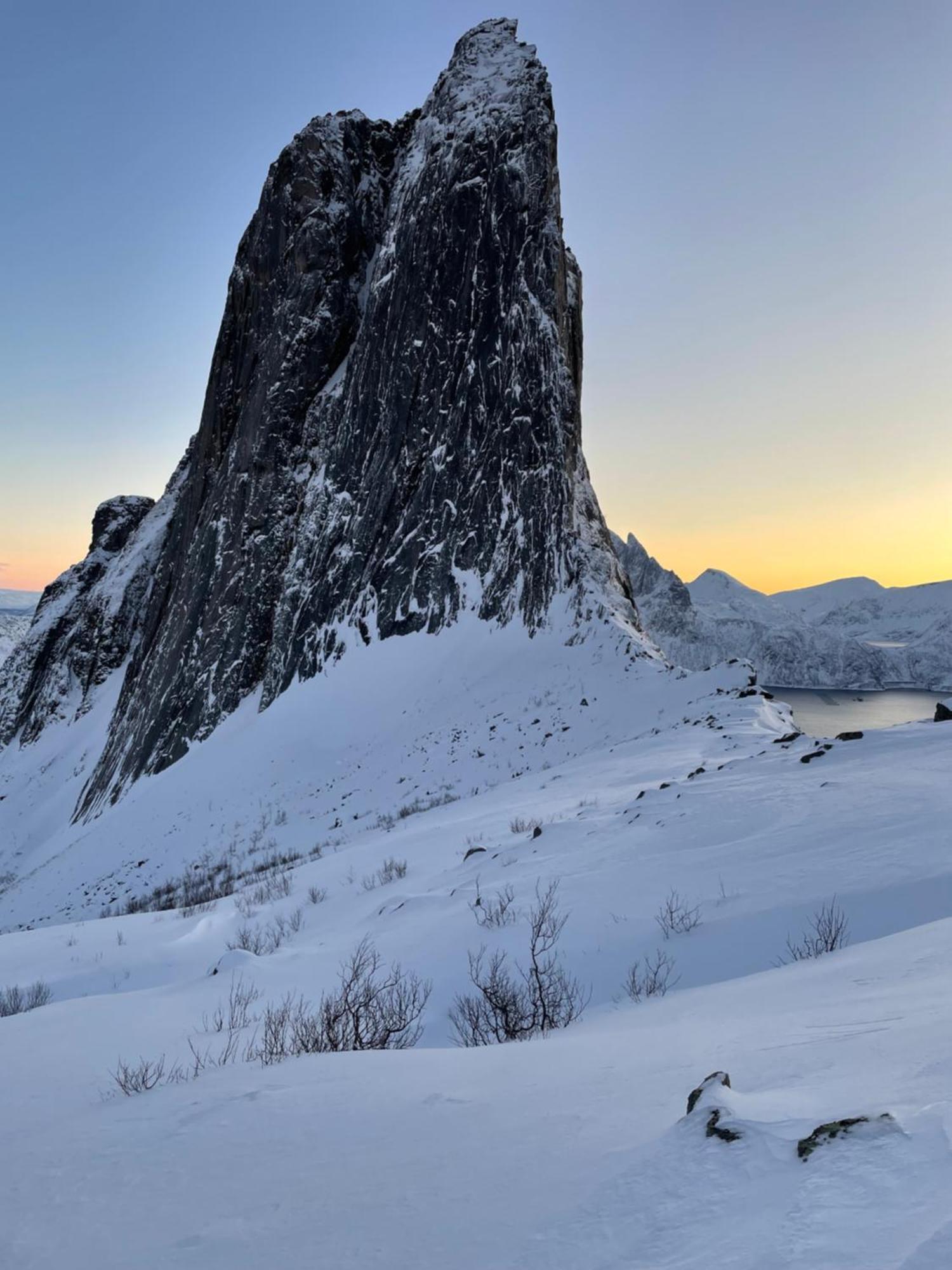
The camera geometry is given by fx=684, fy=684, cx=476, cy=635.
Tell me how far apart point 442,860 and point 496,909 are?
3086 millimetres

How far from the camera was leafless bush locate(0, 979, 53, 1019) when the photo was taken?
6.36m

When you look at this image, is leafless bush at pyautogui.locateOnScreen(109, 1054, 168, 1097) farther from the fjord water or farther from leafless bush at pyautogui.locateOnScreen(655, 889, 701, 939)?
the fjord water

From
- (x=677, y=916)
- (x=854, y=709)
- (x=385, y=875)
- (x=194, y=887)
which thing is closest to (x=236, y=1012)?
(x=677, y=916)

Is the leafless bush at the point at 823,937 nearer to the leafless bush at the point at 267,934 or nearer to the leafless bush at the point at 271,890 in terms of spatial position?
the leafless bush at the point at 267,934

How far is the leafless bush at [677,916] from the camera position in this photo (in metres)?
4.96

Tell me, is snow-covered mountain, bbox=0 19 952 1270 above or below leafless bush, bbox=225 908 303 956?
above

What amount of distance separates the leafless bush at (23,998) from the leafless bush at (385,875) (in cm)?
337

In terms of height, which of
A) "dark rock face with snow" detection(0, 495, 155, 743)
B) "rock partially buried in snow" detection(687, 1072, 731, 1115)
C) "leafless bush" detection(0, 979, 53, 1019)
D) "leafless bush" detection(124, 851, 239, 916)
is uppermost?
"dark rock face with snow" detection(0, 495, 155, 743)

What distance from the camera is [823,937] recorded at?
169 inches

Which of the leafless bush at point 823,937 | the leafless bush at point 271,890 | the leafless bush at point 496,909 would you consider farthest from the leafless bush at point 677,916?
the leafless bush at point 271,890

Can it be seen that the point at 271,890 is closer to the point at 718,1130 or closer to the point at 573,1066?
the point at 573,1066

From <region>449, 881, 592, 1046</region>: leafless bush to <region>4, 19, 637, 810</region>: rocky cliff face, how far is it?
15.9 meters

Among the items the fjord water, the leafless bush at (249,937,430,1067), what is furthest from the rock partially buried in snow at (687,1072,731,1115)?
the fjord water

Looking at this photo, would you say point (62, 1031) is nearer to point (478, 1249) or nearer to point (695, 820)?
point (478, 1249)
